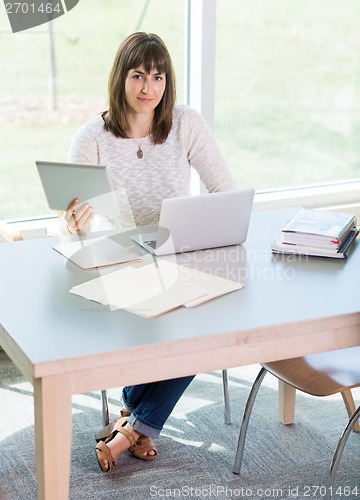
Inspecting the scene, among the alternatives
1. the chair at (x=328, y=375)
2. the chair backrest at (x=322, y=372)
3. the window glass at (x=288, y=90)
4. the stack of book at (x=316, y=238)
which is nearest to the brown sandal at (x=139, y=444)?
the chair at (x=328, y=375)

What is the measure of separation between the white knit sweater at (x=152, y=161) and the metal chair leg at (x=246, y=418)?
714 mm

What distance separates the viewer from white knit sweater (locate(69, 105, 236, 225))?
292 centimetres

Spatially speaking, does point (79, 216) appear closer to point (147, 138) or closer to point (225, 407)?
point (147, 138)

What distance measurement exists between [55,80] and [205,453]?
1706 millimetres

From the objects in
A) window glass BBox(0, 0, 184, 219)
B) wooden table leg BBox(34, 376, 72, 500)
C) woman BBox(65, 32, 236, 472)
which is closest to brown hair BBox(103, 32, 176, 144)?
woman BBox(65, 32, 236, 472)

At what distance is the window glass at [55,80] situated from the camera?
3.47 meters

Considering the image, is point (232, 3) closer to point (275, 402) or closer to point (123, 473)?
point (275, 402)

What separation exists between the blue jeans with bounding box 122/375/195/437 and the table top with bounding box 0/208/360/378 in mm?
415

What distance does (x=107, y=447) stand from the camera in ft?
8.61

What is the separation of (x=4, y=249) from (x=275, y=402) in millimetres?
1142

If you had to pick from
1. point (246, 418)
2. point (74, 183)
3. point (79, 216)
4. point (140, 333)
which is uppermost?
point (74, 183)

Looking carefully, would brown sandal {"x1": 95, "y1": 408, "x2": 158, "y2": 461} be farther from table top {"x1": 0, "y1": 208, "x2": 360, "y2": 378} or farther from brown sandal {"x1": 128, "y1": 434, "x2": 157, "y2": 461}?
table top {"x1": 0, "y1": 208, "x2": 360, "y2": 378}

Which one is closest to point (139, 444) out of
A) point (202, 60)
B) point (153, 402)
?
point (153, 402)

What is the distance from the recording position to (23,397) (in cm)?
309
